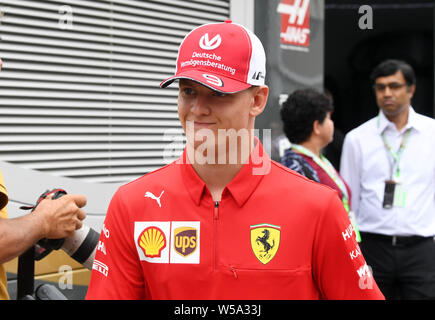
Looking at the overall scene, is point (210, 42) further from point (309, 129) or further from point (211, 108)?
point (309, 129)

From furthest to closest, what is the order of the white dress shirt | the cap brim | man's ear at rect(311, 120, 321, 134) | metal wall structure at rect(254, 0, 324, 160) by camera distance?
1. metal wall structure at rect(254, 0, 324, 160)
2. the white dress shirt
3. man's ear at rect(311, 120, 321, 134)
4. the cap brim

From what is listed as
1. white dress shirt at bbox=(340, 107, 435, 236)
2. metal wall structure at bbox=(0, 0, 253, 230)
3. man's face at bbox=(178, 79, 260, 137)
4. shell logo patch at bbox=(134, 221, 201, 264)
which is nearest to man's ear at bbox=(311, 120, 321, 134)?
white dress shirt at bbox=(340, 107, 435, 236)

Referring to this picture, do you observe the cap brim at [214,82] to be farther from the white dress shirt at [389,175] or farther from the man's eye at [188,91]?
the white dress shirt at [389,175]

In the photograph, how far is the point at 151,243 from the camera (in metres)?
1.74

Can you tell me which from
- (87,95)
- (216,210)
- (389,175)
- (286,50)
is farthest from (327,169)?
(216,210)

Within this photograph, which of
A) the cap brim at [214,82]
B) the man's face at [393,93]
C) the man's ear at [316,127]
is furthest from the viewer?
the man's face at [393,93]

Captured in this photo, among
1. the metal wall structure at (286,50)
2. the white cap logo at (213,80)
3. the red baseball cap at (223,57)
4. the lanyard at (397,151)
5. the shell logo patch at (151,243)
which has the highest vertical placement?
the metal wall structure at (286,50)

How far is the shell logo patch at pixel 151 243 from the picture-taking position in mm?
1734

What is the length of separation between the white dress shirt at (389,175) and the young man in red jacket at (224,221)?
9.10ft

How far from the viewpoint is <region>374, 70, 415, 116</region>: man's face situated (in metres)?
4.61

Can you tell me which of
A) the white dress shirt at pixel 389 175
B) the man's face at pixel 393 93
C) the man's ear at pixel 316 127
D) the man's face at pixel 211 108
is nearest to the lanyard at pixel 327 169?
the man's ear at pixel 316 127

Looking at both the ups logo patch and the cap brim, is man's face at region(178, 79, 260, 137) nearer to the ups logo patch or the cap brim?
the cap brim

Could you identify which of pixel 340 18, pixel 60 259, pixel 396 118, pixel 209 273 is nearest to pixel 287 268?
pixel 209 273

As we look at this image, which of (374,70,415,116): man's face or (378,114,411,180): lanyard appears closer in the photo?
(378,114,411,180): lanyard
